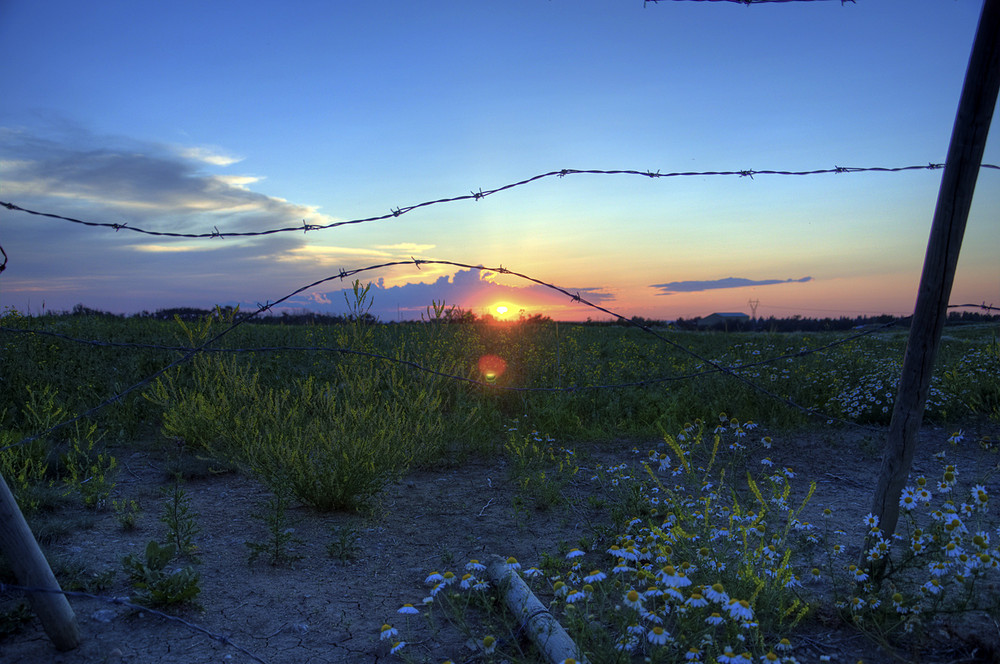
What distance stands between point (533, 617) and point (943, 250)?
8.12 feet

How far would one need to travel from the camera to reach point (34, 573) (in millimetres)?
2559

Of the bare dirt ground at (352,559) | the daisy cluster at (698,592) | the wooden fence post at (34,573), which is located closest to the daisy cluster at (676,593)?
the daisy cluster at (698,592)

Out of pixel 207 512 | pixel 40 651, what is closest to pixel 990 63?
pixel 40 651

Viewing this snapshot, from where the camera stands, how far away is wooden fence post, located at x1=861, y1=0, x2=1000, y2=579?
8.93 ft

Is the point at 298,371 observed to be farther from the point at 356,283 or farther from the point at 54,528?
the point at 54,528

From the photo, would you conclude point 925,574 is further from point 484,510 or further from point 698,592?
point 484,510

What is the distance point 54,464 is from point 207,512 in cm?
181

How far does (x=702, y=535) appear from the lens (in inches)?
123

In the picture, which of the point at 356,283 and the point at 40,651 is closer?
the point at 40,651

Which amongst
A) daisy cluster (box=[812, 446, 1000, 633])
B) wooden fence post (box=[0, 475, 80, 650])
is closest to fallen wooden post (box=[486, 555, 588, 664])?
daisy cluster (box=[812, 446, 1000, 633])

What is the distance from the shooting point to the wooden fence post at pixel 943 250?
2.72m

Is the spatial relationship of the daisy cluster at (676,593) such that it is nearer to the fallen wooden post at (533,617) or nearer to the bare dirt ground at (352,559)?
the fallen wooden post at (533,617)

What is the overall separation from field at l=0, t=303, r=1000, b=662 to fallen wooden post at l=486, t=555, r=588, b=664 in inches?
3.5

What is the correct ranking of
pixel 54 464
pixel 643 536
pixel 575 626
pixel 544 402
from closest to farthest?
pixel 575 626
pixel 643 536
pixel 54 464
pixel 544 402
